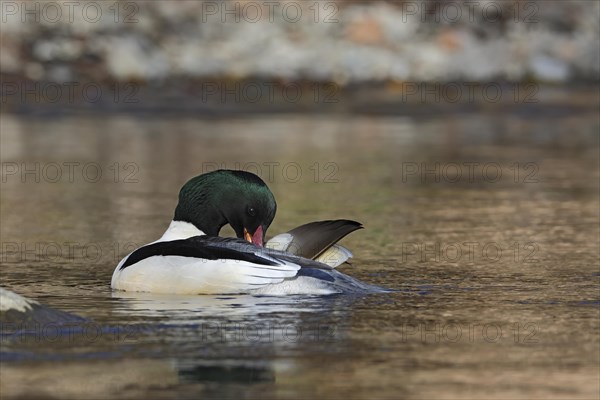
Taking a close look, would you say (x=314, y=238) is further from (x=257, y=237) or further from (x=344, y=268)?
(x=344, y=268)

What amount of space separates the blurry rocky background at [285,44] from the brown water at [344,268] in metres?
3.47

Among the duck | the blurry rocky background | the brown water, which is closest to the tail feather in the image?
the duck

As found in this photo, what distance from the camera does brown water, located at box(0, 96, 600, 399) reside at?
294 inches

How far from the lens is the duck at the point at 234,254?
31.4ft

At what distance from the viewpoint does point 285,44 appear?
2691 centimetres

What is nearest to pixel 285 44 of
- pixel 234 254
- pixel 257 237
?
pixel 257 237

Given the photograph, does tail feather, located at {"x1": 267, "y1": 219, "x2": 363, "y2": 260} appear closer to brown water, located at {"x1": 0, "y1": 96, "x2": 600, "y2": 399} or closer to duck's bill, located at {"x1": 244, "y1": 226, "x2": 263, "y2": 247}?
duck's bill, located at {"x1": 244, "y1": 226, "x2": 263, "y2": 247}

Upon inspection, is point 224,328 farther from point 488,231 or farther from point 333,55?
point 333,55

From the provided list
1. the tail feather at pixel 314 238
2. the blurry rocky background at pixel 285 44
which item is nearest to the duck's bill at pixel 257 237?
the tail feather at pixel 314 238

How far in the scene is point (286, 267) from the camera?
31.1ft

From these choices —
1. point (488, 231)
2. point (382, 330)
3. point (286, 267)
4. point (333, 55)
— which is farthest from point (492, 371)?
point (333, 55)

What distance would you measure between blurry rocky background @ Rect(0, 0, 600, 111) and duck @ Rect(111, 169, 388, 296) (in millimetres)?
14851

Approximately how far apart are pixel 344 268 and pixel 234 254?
1759mm

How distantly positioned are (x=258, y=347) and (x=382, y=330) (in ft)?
2.69
